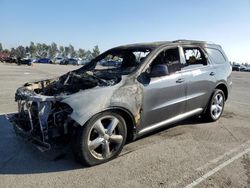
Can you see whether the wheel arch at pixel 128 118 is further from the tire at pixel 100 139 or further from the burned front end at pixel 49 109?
the burned front end at pixel 49 109

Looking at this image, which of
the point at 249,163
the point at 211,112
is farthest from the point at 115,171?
the point at 211,112

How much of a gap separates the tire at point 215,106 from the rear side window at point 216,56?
2.21 feet

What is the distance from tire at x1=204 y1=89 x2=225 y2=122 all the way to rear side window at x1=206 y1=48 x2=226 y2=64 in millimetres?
674

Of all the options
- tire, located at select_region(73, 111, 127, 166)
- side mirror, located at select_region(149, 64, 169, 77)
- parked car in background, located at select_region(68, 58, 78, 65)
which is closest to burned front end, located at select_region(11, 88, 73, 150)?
tire, located at select_region(73, 111, 127, 166)

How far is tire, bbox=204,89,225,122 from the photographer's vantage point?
6.82 meters

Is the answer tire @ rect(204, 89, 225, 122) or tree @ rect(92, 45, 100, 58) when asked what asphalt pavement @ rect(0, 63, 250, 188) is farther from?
tree @ rect(92, 45, 100, 58)

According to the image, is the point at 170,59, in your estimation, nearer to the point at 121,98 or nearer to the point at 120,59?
the point at 120,59

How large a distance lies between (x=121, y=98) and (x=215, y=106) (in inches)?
123

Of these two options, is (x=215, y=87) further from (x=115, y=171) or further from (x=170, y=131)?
(x=115, y=171)

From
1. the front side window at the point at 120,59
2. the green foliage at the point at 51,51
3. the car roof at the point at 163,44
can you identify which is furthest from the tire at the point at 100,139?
the green foliage at the point at 51,51

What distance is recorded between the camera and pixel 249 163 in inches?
183

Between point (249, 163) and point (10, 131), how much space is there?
4.35 meters

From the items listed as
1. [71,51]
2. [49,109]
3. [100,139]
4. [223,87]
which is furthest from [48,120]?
[71,51]

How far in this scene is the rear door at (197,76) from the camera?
19.7ft
